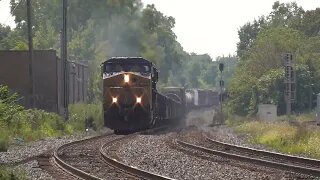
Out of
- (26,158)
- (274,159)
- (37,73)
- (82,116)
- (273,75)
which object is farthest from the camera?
(273,75)

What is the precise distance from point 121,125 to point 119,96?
1386mm

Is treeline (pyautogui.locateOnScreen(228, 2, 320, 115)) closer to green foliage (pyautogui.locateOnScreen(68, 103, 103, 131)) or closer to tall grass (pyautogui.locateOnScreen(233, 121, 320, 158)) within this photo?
green foliage (pyautogui.locateOnScreen(68, 103, 103, 131))

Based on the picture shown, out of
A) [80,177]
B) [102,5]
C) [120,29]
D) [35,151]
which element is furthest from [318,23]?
[80,177]

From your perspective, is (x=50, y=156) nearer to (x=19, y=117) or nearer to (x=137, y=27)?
(x=19, y=117)

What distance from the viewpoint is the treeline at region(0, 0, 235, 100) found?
63.9 metres

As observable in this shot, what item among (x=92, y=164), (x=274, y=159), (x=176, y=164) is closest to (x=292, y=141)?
(x=274, y=159)

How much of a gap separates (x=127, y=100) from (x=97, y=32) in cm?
5270

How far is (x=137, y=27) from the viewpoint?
2569 inches

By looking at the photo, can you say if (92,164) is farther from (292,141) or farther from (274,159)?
(292,141)

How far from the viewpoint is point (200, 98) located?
8812cm

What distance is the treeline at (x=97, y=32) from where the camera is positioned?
6391cm

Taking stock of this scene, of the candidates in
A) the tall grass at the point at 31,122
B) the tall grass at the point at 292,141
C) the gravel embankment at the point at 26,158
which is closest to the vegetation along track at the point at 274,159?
the tall grass at the point at 292,141

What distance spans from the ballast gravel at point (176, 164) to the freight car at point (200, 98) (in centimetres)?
5468

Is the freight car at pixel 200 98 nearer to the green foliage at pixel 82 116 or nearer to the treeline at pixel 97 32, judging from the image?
the treeline at pixel 97 32
